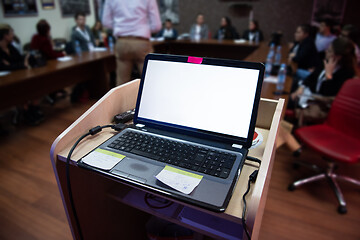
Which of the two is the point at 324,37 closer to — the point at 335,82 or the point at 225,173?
the point at 335,82

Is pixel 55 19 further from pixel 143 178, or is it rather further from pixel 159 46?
pixel 143 178

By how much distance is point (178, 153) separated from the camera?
2.70ft

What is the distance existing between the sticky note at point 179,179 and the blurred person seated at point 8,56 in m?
2.84

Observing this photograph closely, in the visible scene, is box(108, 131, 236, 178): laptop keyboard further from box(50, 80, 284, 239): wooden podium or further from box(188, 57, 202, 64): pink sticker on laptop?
box(188, 57, 202, 64): pink sticker on laptop

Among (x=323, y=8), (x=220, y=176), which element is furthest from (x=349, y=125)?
(x=323, y=8)

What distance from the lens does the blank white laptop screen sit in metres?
0.85

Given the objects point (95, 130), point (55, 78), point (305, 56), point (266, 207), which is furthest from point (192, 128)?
point (305, 56)

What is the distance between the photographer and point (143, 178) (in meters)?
0.73

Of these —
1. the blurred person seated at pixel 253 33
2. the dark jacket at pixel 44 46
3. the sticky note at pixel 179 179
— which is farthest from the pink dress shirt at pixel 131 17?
the blurred person seated at pixel 253 33

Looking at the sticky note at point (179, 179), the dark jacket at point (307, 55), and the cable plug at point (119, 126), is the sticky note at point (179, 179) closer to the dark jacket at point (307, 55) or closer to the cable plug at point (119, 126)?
the cable plug at point (119, 126)

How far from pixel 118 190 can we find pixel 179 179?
19.6 inches

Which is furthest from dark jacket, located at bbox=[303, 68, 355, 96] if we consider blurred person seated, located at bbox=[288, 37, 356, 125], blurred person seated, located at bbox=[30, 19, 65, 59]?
blurred person seated, located at bbox=[30, 19, 65, 59]

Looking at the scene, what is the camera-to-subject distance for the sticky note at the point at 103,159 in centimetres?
77

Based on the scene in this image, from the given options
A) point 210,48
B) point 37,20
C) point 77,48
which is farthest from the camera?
point 37,20
